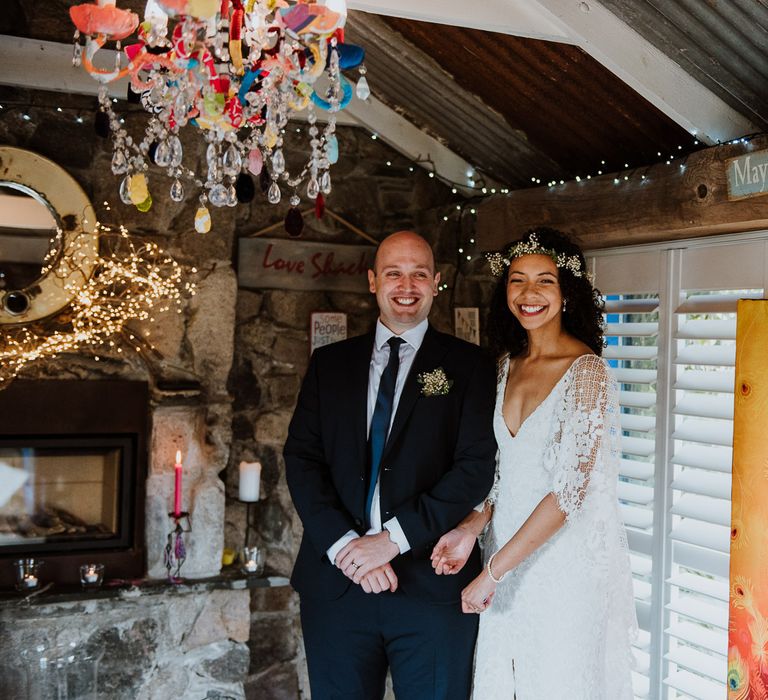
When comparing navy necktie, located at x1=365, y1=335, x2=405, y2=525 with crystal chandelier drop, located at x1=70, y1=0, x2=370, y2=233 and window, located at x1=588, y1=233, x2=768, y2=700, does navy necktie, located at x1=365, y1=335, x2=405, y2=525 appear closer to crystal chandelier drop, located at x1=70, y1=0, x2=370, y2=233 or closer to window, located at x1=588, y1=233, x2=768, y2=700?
crystal chandelier drop, located at x1=70, y1=0, x2=370, y2=233

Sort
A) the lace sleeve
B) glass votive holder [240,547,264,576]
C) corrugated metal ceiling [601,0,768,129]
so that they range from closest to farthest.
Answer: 1. corrugated metal ceiling [601,0,768,129]
2. the lace sleeve
3. glass votive holder [240,547,264,576]

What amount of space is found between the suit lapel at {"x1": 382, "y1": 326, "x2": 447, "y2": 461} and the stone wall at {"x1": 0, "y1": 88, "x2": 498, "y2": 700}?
1165 millimetres

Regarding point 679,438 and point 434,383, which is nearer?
point 434,383

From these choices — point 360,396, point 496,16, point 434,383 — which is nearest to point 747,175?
point 496,16

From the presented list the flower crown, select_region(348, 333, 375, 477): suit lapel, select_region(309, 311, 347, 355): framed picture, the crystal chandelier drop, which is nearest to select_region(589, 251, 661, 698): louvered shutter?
the flower crown

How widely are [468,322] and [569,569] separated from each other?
69.5 inches

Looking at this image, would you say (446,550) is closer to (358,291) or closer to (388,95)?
(358,291)

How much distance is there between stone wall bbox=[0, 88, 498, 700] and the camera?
11.7 ft

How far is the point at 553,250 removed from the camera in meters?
2.82

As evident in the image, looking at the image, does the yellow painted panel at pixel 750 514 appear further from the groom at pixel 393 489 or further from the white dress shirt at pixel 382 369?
the white dress shirt at pixel 382 369

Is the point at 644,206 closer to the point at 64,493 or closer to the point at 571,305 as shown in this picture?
the point at 571,305

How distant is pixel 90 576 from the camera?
344 centimetres

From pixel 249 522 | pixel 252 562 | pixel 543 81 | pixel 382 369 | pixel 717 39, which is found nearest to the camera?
pixel 717 39

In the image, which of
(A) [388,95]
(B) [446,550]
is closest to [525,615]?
(B) [446,550]
